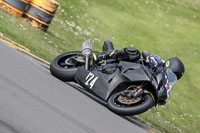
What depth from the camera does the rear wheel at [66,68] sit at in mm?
7289

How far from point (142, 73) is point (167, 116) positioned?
398cm

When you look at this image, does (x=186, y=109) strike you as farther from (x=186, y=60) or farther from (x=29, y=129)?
(x=29, y=129)

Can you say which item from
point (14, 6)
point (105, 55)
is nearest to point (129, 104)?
point (105, 55)

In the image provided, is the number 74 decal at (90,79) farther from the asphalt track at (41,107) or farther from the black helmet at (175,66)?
the black helmet at (175,66)

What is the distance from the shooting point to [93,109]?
20.1ft

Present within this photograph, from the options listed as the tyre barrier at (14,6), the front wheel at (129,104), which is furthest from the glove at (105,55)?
the tyre barrier at (14,6)

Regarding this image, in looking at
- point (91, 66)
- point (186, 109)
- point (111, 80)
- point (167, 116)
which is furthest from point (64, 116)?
point (186, 109)

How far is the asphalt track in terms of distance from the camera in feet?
13.6

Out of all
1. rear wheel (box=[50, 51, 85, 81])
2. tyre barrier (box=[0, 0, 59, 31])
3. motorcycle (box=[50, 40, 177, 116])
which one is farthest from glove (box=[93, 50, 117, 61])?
tyre barrier (box=[0, 0, 59, 31])

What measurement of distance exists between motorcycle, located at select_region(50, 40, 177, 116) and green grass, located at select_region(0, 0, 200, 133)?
1.96m

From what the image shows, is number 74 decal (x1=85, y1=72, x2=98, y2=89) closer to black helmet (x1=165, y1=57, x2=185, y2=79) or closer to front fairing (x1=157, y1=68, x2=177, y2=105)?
front fairing (x1=157, y1=68, x2=177, y2=105)

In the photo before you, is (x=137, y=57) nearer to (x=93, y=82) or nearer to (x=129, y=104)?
(x=93, y=82)

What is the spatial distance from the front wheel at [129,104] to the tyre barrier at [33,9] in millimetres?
5698

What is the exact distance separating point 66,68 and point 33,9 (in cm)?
485
